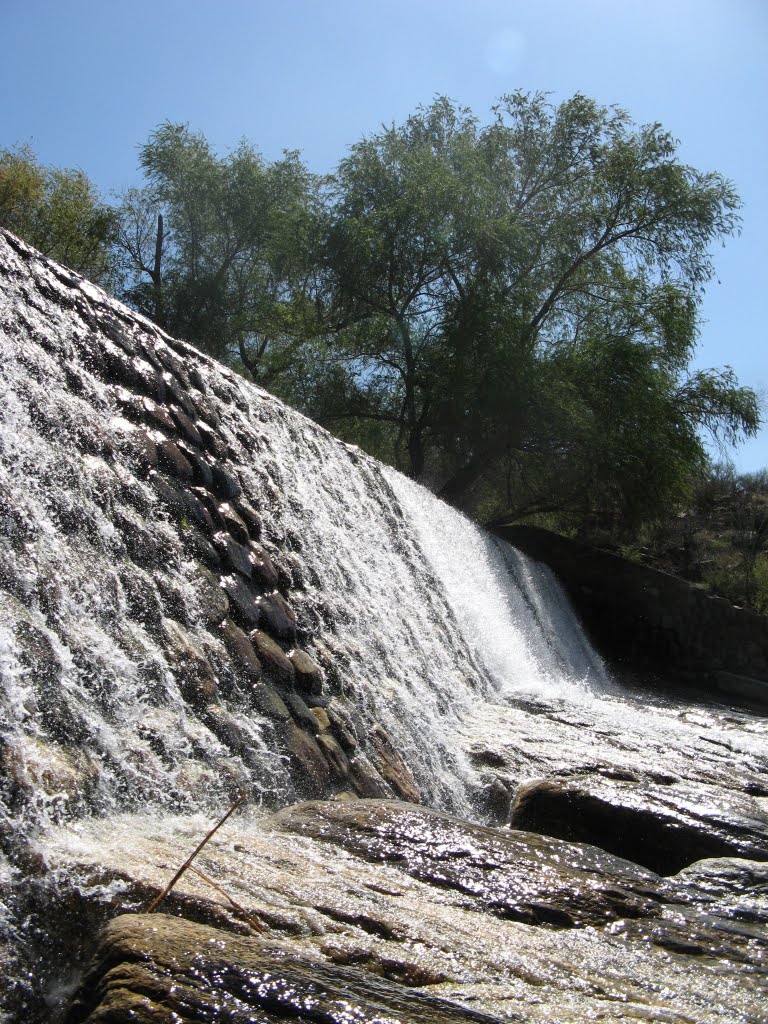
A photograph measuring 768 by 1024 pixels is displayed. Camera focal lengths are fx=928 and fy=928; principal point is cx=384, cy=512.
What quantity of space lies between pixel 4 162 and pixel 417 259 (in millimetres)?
11395

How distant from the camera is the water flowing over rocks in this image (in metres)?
2.29

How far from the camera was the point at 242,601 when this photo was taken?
5117 millimetres

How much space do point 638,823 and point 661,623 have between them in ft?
38.2

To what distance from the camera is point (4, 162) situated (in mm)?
22562

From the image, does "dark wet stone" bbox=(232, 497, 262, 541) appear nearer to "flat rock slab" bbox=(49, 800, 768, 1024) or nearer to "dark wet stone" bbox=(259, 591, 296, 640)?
"dark wet stone" bbox=(259, 591, 296, 640)

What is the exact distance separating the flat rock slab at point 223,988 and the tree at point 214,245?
67.6 feet

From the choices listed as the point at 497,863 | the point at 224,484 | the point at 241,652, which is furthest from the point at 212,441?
the point at 497,863

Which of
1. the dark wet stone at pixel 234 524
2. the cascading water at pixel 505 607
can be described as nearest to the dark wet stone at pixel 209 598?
the dark wet stone at pixel 234 524

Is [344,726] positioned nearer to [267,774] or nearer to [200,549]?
[267,774]

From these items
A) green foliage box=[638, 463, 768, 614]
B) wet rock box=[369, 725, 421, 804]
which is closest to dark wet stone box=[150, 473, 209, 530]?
wet rock box=[369, 725, 421, 804]

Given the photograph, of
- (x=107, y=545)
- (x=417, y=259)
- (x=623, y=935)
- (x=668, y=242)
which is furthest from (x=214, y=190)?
(x=623, y=935)

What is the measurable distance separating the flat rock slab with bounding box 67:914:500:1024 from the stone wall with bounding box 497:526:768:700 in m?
14.3

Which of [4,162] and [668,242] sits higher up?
[668,242]

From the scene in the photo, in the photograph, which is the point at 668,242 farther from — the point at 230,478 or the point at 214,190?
the point at 230,478
